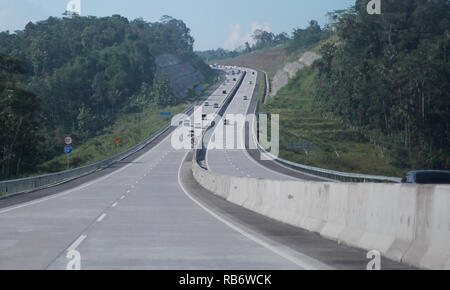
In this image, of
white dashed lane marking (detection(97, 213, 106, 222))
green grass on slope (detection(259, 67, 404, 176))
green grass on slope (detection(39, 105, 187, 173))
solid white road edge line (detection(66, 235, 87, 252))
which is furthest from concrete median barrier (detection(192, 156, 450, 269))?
green grass on slope (detection(39, 105, 187, 173))

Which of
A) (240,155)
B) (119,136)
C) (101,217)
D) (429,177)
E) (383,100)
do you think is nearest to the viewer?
(101,217)

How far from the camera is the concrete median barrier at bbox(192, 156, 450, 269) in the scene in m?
9.12

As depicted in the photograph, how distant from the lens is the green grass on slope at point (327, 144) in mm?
80194

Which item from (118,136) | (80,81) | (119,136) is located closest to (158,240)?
(119,136)

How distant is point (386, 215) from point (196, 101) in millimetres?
156410

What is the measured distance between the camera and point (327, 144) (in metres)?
96.1

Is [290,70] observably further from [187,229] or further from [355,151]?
[187,229]

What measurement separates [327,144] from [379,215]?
85794 mm

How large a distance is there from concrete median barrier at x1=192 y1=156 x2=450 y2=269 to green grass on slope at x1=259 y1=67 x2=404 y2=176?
58.1 metres

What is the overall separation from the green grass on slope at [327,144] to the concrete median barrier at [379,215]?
5812cm

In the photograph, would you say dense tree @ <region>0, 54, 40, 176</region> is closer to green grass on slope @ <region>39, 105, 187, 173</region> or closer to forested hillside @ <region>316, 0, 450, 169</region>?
green grass on slope @ <region>39, 105, 187, 173</region>

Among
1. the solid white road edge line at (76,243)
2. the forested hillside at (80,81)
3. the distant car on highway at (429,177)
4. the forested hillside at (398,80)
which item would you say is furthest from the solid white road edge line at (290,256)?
the forested hillside at (80,81)

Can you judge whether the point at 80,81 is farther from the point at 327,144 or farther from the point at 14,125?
the point at 14,125

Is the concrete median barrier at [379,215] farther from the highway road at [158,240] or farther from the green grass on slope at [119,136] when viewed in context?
the green grass on slope at [119,136]
